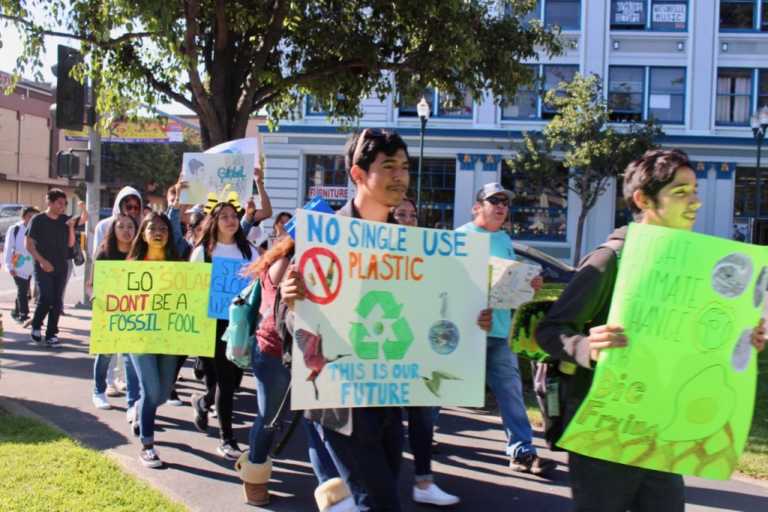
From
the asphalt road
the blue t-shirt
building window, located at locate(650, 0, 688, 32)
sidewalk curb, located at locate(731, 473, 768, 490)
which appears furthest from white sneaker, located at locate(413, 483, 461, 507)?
building window, located at locate(650, 0, 688, 32)

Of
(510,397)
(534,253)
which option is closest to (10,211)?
(534,253)

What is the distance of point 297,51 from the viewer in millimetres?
10750

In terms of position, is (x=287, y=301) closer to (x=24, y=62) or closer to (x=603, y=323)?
(x=603, y=323)

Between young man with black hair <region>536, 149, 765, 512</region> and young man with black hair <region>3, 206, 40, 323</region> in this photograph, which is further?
young man with black hair <region>3, 206, 40, 323</region>

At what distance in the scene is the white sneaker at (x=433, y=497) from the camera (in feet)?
15.2

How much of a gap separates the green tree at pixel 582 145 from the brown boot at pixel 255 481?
2006 cm

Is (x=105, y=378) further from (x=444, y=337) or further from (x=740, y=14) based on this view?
(x=740, y=14)

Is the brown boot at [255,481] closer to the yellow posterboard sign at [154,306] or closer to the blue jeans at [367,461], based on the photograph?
the yellow posterboard sign at [154,306]

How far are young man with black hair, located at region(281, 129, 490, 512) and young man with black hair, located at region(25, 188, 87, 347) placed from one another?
7.84 m

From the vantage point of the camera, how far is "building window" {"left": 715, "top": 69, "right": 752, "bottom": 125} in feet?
87.3

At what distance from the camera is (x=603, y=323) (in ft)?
8.94

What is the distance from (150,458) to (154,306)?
1.07m

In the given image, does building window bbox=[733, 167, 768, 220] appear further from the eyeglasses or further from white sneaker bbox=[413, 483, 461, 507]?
white sneaker bbox=[413, 483, 461, 507]

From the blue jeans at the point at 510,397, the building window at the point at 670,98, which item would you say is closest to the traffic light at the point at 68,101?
the blue jeans at the point at 510,397
